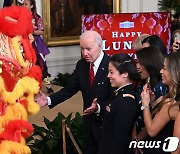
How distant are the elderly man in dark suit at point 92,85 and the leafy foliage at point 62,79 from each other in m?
5.63

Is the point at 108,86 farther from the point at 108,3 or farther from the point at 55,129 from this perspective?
the point at 108,3

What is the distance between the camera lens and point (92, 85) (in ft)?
13.2

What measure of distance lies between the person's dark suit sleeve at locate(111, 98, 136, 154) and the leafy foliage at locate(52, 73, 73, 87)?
667 centimetres

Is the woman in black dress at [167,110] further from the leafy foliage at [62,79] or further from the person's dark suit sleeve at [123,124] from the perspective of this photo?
the leafy foliage at [62,79]

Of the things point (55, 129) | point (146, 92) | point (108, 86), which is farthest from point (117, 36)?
point (146, 92)

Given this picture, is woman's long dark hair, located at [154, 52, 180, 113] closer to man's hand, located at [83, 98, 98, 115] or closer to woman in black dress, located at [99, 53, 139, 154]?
woman in black dress, located at [99, 53, 139, 154]

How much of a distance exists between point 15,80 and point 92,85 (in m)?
1.00

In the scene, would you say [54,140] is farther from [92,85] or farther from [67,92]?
[92,85]

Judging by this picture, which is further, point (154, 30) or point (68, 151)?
point (154, 30)

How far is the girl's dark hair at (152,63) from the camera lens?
345 centimetres

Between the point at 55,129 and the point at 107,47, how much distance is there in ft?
4.24

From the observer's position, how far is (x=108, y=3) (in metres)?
10.8

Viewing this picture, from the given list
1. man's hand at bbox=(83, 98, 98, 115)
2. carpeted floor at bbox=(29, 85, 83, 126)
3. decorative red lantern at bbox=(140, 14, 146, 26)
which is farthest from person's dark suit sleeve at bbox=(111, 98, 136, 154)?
carpeted floor at bbox=(29, 85, 83, 126)

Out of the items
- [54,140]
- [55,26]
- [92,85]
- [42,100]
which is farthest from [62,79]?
[92,85]
